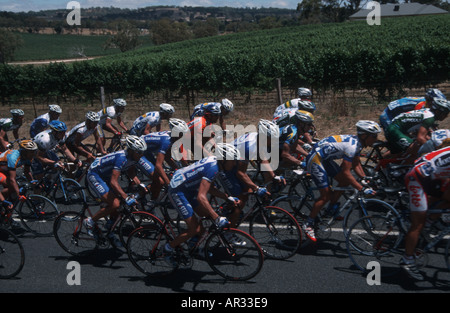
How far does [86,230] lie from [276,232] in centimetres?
263

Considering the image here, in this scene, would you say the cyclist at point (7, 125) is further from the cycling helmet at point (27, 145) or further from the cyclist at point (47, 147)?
the cycling helmet at point (27, 145)

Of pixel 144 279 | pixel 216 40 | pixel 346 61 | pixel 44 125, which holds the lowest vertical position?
pixel 144 279

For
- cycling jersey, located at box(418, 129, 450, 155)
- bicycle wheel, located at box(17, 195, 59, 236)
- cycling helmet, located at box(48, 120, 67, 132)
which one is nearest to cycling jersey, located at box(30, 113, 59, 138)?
cycling helmet, located at box(48, 120, 67, 132)

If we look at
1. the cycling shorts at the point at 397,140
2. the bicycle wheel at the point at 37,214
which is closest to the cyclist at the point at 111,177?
the bicycle wheel at the point at 37,214

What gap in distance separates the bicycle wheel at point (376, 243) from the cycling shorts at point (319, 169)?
0.74 metres

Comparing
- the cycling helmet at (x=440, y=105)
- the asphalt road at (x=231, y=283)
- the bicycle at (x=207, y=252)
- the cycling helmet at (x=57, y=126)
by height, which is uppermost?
the cycling helmet at (x=440, y=105)

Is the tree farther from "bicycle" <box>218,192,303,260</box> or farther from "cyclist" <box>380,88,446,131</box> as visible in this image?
"bicycle" <box>218,192,303,260</box>

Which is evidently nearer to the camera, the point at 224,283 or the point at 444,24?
the point at 224,283

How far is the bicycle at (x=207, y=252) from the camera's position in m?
4.88

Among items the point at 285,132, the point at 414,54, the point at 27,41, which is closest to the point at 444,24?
the point at 414,54

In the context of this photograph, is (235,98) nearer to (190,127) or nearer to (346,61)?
(346,61)

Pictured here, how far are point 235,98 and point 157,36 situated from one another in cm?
7429

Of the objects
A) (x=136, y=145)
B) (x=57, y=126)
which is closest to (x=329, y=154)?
(x=136, y=145)

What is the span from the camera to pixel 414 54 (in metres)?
16.2
